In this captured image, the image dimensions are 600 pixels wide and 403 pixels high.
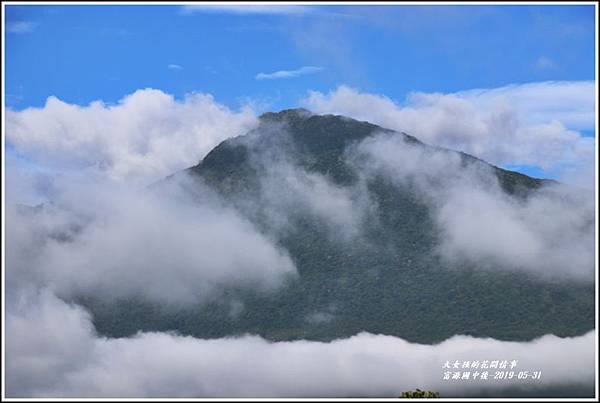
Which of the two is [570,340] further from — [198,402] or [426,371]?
[198,402]

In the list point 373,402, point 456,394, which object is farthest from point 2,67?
point 456,394

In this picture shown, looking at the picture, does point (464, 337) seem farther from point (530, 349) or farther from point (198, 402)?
point (198, 402)

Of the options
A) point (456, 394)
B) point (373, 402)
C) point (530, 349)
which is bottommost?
point (373, 402)

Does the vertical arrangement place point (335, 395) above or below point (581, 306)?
below

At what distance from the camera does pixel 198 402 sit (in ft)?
219

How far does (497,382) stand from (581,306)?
3136cm

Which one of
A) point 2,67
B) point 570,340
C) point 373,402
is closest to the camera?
point 373,402

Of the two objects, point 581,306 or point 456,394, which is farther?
point 581,306

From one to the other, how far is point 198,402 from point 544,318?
470 ft

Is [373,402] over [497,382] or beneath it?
beneath

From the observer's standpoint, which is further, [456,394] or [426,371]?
[426,371]

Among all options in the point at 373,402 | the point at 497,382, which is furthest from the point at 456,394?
the point at 373,402

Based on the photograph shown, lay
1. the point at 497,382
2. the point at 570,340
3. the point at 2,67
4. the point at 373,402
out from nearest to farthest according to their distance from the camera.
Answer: the point at 373,402 → the point at 2,67 → the point at 497,382 → the point at 570,340

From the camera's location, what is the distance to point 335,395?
651ft
